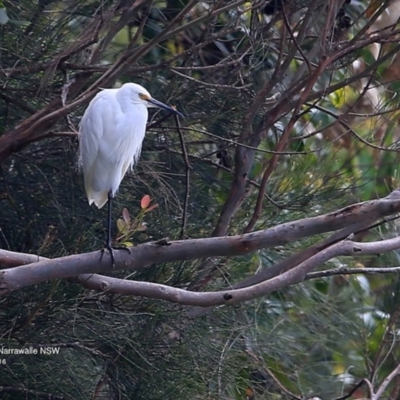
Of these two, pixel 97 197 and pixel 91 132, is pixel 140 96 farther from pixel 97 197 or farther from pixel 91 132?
pixel 97 197

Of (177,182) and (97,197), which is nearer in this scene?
(97,197)

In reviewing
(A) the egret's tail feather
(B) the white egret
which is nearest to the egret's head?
(B) the white egret

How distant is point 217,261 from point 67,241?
0.35 meters

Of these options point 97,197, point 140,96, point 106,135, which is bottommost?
point 97,197

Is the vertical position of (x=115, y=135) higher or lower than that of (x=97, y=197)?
higher

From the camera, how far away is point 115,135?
1.84m

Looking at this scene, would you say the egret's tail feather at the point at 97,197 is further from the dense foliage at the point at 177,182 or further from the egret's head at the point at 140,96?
the egret's head at the point at 140,96

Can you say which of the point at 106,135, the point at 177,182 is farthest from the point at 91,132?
the point at 177,182

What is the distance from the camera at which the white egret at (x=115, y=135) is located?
1745mm

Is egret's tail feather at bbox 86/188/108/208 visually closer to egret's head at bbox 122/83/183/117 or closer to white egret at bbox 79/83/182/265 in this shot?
white egret at bbox 79/83/182/265

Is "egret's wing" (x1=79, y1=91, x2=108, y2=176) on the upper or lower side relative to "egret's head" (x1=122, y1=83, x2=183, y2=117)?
lower

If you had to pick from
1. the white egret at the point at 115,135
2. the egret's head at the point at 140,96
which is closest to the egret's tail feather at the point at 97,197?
the white egret at the point at 115,135

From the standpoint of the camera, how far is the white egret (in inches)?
68.7

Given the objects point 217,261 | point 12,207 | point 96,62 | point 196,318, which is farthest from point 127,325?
point 96,62
